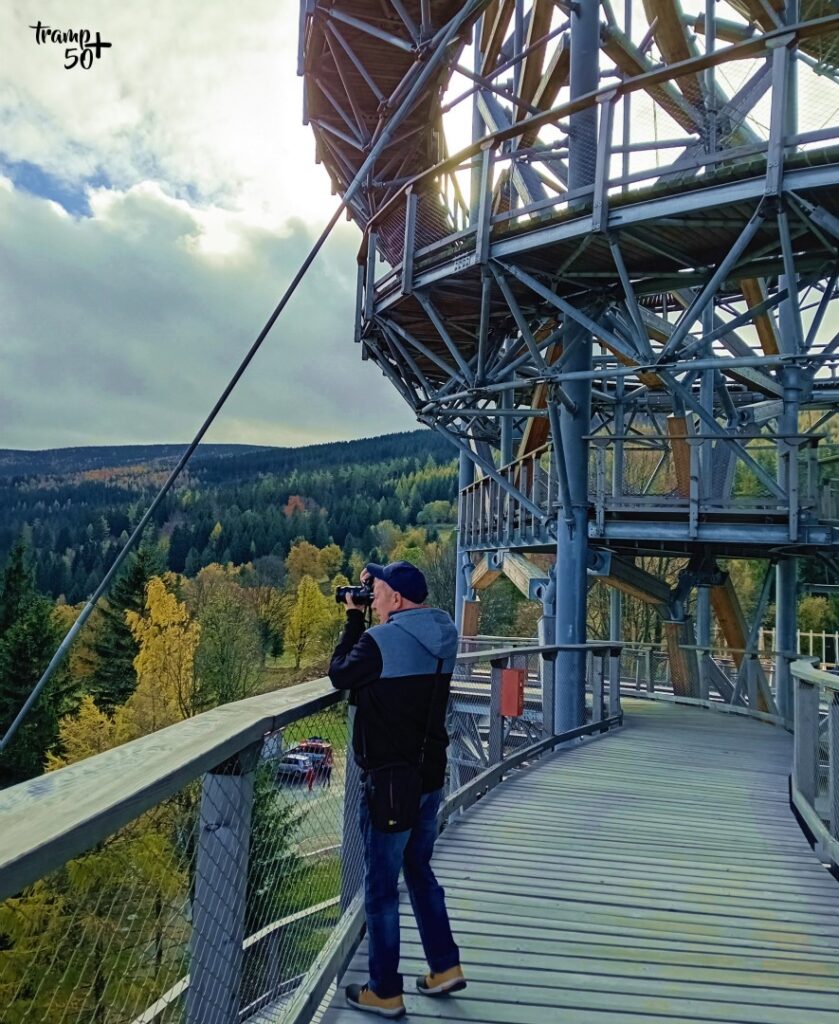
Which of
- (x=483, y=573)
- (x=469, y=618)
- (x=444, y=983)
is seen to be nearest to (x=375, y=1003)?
(x=444, y=983)

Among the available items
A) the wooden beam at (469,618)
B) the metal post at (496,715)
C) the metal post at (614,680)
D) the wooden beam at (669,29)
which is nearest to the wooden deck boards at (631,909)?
the metal post at (496,715)

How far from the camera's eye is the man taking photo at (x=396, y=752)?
9.08 ft

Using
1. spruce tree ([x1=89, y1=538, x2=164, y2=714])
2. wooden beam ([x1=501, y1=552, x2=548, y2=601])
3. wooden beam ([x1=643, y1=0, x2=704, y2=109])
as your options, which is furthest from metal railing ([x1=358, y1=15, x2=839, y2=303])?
spruce tree ([x1=89, y1=538, x2=164, y2=714])

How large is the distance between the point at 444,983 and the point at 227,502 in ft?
404

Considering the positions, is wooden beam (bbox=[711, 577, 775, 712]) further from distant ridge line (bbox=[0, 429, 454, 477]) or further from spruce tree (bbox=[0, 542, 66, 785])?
distant ridge line (bbox=[0, 429, 454, 477])

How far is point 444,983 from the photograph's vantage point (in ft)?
10.2

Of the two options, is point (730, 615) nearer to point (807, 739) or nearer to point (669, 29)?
point (669, 29)

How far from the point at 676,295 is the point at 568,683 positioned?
35.7 ft

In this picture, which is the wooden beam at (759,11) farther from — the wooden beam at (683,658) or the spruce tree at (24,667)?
the spruce tree at (24,667)

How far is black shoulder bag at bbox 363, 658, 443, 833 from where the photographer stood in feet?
9.07

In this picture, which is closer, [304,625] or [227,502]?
[304,625]

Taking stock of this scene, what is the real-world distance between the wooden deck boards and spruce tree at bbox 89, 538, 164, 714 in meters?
36.0

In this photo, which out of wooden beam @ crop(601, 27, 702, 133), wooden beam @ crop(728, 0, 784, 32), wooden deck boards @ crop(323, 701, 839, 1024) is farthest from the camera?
wooden beam @ crop(728, 0, 784, 32)

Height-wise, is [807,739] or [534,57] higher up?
[534,57]
